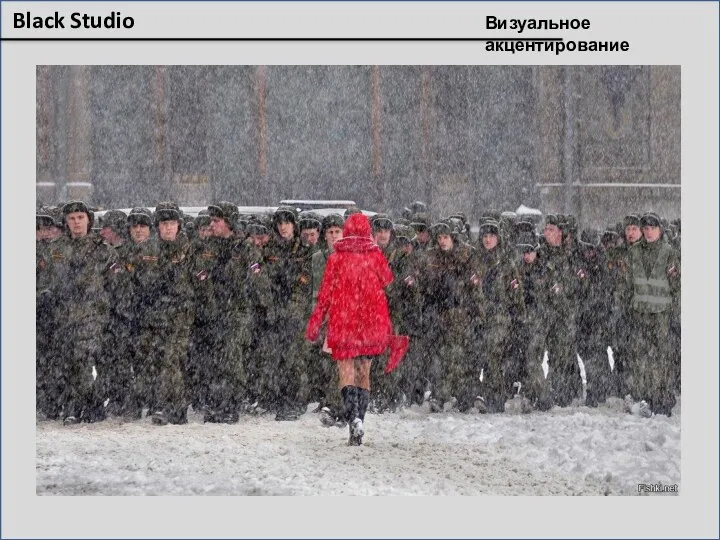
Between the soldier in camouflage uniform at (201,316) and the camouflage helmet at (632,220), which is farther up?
the camouflage helmet at (632,220)

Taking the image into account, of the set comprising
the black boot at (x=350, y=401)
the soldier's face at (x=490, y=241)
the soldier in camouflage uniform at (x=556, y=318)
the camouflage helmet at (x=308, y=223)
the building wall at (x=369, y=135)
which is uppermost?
the building wall at (x=369, y=135)

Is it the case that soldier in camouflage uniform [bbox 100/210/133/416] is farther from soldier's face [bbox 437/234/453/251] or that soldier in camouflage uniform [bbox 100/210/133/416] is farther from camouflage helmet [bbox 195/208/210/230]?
soldier's face [bbox 437/234/453/251]

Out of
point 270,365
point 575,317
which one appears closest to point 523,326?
point 575,317

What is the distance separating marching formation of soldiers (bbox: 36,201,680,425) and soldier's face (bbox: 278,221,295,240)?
0.07 feet

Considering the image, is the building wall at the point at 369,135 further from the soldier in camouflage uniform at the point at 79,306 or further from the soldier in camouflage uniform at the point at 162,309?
the soldier in camouflage uniform at the point at 162,309

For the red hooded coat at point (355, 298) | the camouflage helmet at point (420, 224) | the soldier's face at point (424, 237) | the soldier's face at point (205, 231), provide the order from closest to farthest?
the red hooded coat at point (355, 298), the soldier's face at point (205, 231), the soldier's face at point (424, 237), the camouflage helmet at point (420, 224)

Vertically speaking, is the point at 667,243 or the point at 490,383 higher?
the point at 667,243

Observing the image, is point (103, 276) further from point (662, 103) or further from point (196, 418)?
point (662, 103)

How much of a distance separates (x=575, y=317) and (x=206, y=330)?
3374 millimetres

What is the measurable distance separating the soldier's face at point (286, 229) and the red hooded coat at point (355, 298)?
1293mm

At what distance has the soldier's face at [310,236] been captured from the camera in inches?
405

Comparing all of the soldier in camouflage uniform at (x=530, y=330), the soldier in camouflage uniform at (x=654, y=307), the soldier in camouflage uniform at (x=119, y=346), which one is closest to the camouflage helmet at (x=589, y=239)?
the soldier in camouflage uniform at (x=530, y=330)

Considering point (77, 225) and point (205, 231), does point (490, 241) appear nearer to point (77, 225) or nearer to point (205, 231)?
point (205, 231)

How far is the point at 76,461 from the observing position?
28.6 feet
